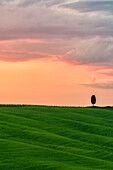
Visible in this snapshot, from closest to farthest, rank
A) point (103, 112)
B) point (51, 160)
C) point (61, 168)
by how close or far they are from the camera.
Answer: point (61, 168)
point (51, 160)
point (103, 112)

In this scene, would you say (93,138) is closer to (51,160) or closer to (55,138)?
(55,138)

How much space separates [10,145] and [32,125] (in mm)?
23626

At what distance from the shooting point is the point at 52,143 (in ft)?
224

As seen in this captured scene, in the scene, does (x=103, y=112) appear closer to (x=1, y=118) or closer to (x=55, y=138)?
(x=1, y=118)

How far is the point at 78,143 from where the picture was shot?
70.6 meters

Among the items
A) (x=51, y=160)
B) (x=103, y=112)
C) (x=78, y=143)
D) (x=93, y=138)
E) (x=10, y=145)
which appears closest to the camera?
(x=51, y=160)

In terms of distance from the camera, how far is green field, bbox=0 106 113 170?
54812mm

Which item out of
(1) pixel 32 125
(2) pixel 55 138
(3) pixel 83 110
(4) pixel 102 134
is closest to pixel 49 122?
(1) pixel 32 125

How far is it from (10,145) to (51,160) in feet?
29.6

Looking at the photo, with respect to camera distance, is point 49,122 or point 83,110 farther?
point 83,110

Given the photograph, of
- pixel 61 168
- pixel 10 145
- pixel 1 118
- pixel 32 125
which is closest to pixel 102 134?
pixel 32 125

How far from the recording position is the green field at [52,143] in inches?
2158

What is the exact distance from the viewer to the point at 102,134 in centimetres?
8644

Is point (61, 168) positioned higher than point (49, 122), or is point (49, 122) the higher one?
point (49, 122)
